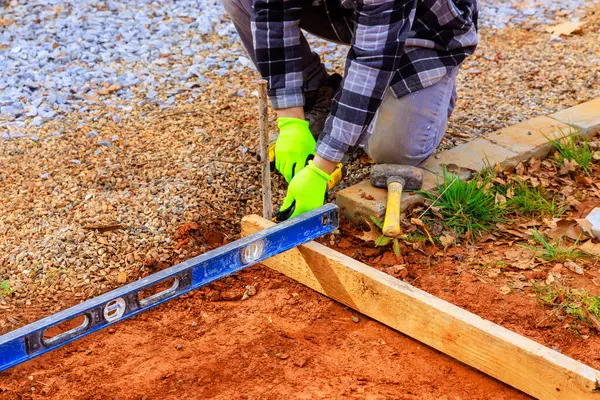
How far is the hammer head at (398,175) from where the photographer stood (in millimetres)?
3170

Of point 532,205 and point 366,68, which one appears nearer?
point 366,68

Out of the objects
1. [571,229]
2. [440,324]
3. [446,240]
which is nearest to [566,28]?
[571,229]

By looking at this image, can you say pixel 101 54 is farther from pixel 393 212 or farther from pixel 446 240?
pixel 446 240

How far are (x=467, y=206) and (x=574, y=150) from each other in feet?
2.55

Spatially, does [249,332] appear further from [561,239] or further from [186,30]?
[186,30]

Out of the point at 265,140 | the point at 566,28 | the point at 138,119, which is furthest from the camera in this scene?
the point at 566,28

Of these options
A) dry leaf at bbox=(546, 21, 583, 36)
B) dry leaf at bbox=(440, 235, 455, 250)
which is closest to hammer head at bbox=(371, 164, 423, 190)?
dry leaf at bbox=(440, 235, 455, 250)

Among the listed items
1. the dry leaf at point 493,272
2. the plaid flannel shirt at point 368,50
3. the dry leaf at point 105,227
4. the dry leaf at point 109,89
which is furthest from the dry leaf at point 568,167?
the dry leaf at point 109,89

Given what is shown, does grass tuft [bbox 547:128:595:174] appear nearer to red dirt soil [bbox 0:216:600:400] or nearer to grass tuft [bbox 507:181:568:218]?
grass tuft [bbox 507:181:568:218]

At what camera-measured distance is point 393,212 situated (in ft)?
9.74

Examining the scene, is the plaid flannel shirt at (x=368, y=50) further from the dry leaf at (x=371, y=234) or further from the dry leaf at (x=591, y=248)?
the dry leaf at (x=591, y=248)

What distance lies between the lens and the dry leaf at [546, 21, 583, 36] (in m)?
5.37

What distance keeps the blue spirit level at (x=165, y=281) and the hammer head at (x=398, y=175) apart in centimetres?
41

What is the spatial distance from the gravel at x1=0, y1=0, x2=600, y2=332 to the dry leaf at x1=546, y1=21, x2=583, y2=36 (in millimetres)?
62
